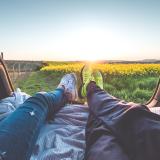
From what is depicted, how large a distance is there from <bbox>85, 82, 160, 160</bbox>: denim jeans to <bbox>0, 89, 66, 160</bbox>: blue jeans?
19cm

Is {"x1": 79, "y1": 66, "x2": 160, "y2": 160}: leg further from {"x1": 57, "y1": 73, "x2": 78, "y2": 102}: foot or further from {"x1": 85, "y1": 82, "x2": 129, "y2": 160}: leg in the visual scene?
{"x1": 57, "y1": 73, "x2": 78, "y2": 102}: foot

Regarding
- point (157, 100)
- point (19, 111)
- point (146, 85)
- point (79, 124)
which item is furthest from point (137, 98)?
point (19, 111)

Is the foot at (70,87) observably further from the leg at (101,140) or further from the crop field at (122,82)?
the crop field at (122,82)

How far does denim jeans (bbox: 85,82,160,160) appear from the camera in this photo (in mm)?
837

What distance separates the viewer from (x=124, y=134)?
3.15ft

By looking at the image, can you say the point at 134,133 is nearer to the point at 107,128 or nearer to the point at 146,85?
the point at 107,128

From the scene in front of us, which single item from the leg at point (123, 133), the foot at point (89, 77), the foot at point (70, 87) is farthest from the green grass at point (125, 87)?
the leg at point (123, 133)

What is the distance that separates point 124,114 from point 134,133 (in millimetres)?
117

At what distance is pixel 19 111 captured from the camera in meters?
1.20

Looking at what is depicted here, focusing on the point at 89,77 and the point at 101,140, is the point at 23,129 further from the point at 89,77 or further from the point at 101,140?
the point at 89,77

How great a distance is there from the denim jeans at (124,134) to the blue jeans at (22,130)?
0.19 meters

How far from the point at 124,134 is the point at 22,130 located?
34cm

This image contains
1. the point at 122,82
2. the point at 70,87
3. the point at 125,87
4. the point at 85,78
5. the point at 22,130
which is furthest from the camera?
the point at 122,82

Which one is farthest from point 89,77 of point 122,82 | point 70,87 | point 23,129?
point 122,82
